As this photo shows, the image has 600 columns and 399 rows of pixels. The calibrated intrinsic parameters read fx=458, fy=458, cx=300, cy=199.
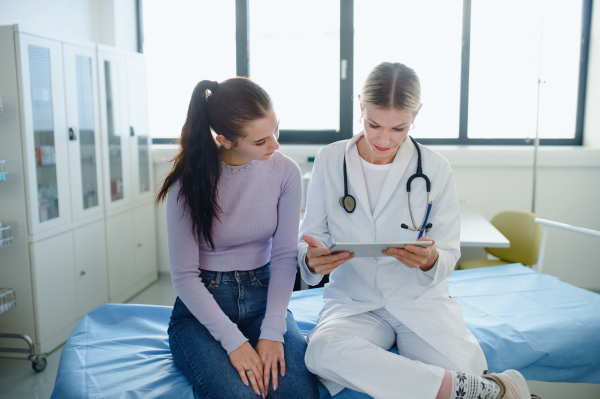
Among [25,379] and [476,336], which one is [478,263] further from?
[25,379]

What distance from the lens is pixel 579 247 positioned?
10.7 feet

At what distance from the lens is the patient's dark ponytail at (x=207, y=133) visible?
54.6 inches

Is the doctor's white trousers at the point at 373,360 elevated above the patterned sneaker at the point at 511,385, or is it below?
above

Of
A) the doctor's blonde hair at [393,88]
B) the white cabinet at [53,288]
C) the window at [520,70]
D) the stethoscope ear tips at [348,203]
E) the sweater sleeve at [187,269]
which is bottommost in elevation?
the white cabinet at [53,288]

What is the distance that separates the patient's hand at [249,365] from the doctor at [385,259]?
159 mm

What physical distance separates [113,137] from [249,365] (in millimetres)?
2302

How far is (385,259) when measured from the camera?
1538 mm

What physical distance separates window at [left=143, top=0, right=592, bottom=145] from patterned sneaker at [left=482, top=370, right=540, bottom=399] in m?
2.54

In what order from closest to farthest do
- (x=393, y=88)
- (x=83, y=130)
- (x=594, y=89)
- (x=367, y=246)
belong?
(x=367, y=246) < (x=393, y=88) < (x=83, y=130) < (x=594, y=89)

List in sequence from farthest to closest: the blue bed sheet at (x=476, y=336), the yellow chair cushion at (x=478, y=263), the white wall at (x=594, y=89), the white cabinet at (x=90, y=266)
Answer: the white wall at (x=594, y=89) → the white cabinet at (x=90, y=266) → the yellow chair cushion at (x=478, y=263) → the blue bed sheet at (x=476, y=336)

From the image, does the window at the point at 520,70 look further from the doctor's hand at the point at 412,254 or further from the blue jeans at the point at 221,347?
the blue jeans at the point at 221,347

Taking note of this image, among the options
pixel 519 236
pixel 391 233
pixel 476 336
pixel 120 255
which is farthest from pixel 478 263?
pixel 120 255

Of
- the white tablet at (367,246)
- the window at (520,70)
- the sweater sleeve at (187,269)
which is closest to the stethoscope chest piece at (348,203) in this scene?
the white tablet at (367,246)

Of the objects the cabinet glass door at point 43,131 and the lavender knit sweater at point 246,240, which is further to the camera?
the cabinet glass door at point 43,131
